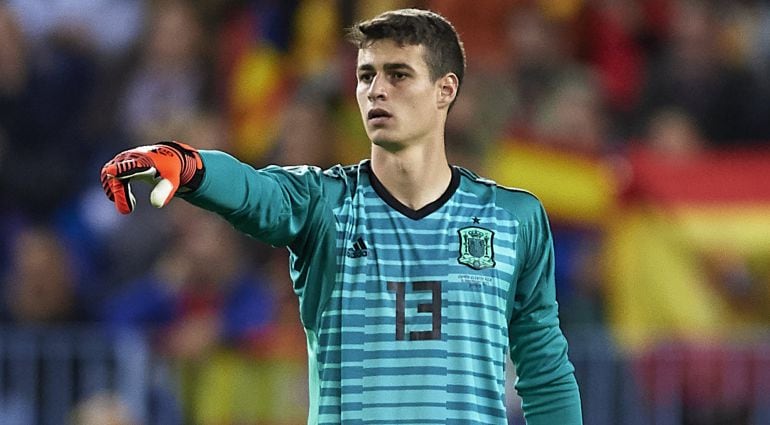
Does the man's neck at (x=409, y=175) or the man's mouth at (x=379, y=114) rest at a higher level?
the man's mouth at (x=379, y=114)

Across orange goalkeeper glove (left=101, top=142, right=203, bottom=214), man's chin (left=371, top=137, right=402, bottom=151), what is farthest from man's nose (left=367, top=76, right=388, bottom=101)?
orange goalkeeper glove (left=101, top=142, right=203, bottom=214)

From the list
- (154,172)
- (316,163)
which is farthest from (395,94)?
(316,163)

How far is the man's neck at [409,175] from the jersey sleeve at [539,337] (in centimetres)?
31

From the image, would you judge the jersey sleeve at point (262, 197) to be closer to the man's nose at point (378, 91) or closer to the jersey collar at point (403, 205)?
the jersey collar at point (403, 205)

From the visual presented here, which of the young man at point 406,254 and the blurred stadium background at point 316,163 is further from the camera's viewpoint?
the blurred stadium background at point 316,163

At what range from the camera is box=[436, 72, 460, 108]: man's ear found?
5.25 metres

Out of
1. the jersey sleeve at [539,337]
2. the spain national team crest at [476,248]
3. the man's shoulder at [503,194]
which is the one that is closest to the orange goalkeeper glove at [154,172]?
the spain national team crest at [476,248]

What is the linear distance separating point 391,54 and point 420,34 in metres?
0.12

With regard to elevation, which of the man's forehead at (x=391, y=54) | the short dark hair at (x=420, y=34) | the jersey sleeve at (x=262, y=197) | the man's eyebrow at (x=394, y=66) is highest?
the short dark hair at (x=420, y=34)

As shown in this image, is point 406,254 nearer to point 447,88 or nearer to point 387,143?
point 387,143

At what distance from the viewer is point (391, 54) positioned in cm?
512

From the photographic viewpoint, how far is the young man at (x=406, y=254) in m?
4.95

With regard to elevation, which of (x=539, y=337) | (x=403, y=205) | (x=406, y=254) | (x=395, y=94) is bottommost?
(x=539, y=337)

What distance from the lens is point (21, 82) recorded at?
385 inches
